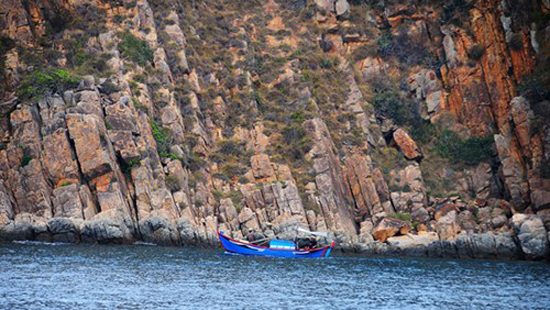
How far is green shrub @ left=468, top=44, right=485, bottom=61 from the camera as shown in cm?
7388

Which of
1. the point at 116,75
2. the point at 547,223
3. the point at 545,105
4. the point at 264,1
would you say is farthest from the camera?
the point at 264,1

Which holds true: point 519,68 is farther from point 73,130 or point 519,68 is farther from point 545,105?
point 73,130

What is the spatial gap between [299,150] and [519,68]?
27182 millimetres

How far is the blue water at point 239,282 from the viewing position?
90.9 feet

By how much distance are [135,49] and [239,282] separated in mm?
43599

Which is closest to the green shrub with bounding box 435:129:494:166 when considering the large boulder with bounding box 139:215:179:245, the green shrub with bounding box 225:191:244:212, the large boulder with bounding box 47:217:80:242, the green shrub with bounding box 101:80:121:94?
the green shrub with bounding box 225:191:244:212

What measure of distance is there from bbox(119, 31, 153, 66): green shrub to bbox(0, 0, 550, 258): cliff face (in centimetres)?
19

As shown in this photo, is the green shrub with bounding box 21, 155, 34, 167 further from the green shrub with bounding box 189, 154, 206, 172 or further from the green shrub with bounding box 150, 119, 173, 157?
the green shrub with bounding box 189, 154, 206, 172

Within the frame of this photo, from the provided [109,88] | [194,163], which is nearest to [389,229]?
[194,163]

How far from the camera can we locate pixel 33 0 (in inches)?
2687

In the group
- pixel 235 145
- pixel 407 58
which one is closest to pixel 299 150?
pixel 235 145

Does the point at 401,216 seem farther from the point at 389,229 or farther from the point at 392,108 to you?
the point at 392,108

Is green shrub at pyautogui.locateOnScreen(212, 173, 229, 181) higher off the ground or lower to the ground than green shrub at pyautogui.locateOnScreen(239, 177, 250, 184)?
higher

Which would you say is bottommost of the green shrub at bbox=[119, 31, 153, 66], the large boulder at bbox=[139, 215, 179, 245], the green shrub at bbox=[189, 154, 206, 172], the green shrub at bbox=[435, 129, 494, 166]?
the large boulder at bbox=[139, 215, 179, 245]
